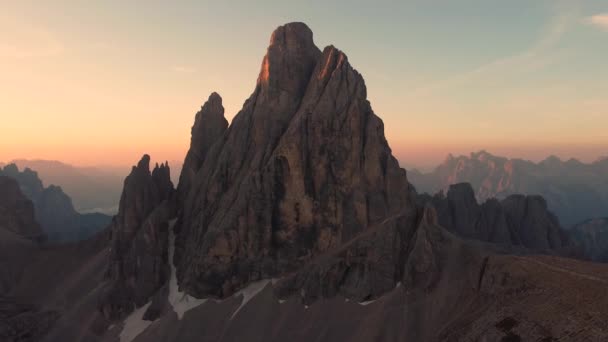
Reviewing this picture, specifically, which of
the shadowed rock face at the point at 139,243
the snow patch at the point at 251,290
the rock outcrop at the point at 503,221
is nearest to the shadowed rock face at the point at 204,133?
the shadowed rock face at the point at 139,243

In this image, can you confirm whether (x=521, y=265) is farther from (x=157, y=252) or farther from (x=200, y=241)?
(x=157, y=252)

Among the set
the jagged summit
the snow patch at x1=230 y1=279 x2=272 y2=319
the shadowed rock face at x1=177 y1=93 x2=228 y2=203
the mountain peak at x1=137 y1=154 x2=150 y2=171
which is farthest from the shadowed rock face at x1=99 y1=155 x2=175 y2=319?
the jagged summit

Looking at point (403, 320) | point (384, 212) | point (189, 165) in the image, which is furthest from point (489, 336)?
point (189, 165)

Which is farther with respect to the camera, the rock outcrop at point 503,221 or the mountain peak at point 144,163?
the rock outcrop at point 503,221

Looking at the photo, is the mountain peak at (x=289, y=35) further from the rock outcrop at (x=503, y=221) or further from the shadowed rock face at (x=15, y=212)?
the shadowed rock face at (x=15, y=212)

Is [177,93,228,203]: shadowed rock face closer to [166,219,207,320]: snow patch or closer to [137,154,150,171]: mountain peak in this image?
[137,154,150,171]: mountain peak
